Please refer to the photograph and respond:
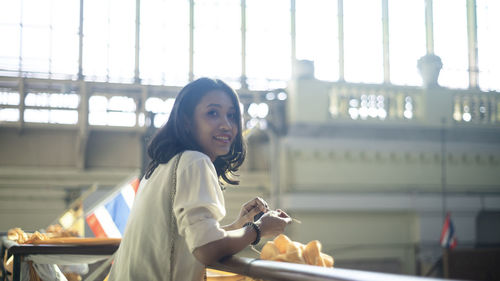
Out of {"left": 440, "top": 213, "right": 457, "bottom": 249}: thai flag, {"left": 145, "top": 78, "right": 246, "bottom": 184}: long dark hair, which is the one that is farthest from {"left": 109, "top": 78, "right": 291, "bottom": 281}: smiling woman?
{"left": 440, "top": 213, "right": 457, "bottom": 249}: thai flag

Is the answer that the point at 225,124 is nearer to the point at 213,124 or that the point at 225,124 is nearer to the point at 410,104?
the point at 213,124

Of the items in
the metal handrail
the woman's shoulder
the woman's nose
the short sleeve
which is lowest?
the metal handrail

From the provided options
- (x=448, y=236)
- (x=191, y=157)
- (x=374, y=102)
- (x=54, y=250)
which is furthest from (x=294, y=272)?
(x=374, y=102)

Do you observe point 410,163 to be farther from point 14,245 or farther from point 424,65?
point 14,245

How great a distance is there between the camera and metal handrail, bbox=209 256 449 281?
0.74m

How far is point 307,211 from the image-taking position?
10.1 metres

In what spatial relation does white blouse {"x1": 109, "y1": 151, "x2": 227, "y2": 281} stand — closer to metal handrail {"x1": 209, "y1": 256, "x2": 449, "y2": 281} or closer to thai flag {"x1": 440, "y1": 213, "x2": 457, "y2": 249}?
metal handrail {"x1": 209, "y1": 256, "x2": 449, "y2": 281}

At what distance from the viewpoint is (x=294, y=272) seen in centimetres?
93

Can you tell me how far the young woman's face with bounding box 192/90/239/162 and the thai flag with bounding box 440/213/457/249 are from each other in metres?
8.86

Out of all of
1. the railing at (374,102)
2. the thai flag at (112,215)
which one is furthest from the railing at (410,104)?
the thai flag at (112,215)

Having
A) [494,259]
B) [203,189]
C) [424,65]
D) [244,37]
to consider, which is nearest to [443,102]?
[424,65]

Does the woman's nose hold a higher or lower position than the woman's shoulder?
higher

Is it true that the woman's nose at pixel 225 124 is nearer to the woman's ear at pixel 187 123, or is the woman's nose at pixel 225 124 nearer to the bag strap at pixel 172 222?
the woman's ear at pixel 187 123

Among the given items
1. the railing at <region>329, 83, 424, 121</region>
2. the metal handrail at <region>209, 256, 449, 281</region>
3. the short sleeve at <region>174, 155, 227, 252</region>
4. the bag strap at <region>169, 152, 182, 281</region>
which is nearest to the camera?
the metal handrail at <region>209, 256, 449, 281</region>
